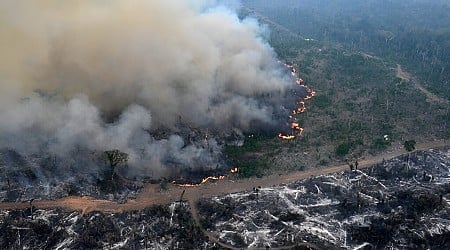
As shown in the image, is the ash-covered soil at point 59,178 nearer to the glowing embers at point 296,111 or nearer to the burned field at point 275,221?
the burned field at point 275,221

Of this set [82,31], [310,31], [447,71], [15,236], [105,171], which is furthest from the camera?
[310,31]

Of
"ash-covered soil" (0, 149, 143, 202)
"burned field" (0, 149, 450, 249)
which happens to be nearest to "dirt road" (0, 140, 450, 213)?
"ash-covered soil" (0, 149, 143, 202)

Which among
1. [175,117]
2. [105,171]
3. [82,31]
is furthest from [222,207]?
[82,31]

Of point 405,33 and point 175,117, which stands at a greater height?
point 405,33

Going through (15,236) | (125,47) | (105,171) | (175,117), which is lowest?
(15,236)

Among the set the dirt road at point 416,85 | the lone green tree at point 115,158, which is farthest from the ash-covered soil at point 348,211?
the dirt road at point 416,85

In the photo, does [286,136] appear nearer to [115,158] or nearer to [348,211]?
[348,211]

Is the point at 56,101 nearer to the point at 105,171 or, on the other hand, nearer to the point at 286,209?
the point at 105,171
